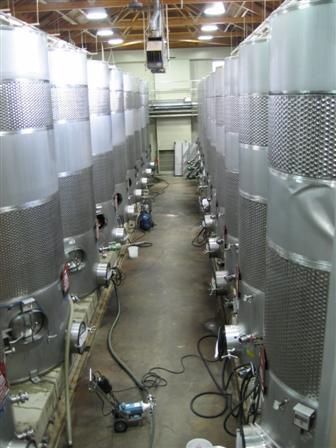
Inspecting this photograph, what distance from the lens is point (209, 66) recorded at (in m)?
14.2

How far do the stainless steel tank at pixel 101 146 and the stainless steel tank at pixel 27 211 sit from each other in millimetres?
1839

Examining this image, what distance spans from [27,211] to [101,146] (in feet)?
7.63

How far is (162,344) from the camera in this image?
14.3ft

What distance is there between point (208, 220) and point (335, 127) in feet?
13.8

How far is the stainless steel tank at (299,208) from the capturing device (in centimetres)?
162

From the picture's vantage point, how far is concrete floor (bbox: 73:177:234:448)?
3184 millimetres

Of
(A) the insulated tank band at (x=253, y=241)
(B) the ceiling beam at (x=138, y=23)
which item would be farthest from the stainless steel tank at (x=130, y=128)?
(A) the insulated tank band at (x=253, y=241)

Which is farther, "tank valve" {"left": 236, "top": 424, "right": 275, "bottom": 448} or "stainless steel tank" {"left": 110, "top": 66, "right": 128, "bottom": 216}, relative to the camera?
"stainless steel tank" {"left": 110, "top": 66, "right": 128, "bottom": 216}

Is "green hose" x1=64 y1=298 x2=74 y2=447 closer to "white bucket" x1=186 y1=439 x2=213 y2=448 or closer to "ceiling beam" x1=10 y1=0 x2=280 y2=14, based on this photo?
"white bucket" x1=186 y1=439 x2=213 y2=448

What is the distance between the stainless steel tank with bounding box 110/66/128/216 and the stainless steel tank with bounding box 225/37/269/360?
329 cm

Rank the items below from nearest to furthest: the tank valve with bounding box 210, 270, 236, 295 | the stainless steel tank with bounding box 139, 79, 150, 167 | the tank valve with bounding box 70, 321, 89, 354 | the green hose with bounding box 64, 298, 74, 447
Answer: the green hose with bounding box 64, 298, 74, 447 < the tank valve with bounding box 70, 321, 89, 354 < the tank valve with bounding box 210, 270, 236, 295 < the stainless steel tank with bounding box 139, 79, 150, 167

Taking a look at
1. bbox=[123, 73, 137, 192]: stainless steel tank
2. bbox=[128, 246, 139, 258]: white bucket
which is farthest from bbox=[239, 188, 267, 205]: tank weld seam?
bbox=[123, 73, 137, 192]: stainless steel tank

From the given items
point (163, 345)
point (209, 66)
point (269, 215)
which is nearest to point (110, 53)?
point (209, 66)

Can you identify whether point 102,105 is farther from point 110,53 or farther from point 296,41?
point 110,53
